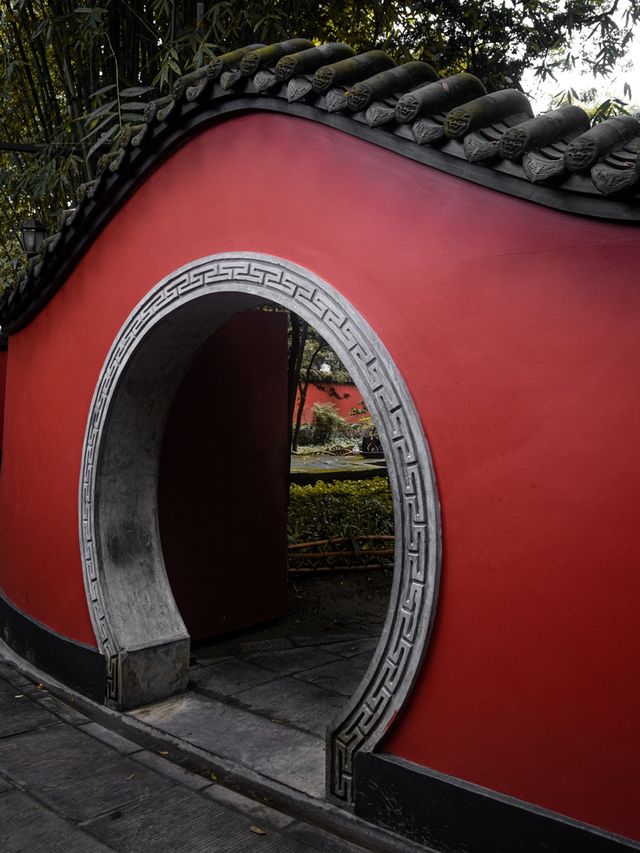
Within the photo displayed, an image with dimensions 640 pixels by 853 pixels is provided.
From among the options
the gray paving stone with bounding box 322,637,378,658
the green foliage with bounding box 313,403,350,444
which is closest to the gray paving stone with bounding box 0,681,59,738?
the gray paving stone with bounding box 322,637,378,658

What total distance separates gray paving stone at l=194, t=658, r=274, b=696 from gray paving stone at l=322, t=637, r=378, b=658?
→ 686 mm

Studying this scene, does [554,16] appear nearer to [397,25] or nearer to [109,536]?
[397,25]

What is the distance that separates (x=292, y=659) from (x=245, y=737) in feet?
4.55

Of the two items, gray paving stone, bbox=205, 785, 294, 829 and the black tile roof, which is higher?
the black tile roof

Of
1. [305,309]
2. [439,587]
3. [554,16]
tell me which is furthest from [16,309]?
[554,16]

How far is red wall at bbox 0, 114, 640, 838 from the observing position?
2412mm

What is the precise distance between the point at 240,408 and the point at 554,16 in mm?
4200

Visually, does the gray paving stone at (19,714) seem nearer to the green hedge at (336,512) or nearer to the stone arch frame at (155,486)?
the stone arch frame at (155,486)

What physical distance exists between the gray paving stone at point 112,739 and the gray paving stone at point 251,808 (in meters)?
0.62

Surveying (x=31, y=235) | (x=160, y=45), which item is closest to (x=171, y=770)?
(x=31, y=235)

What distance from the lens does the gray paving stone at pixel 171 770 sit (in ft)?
11.3

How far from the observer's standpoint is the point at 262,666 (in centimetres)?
515

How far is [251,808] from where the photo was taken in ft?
10.5

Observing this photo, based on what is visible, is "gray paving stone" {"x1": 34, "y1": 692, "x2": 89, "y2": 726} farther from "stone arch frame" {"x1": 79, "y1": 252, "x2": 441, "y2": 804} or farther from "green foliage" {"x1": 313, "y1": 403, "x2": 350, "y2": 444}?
"green foliage" {"x1": 313, "y1": 403, "x2": 350, "y2": 444}
